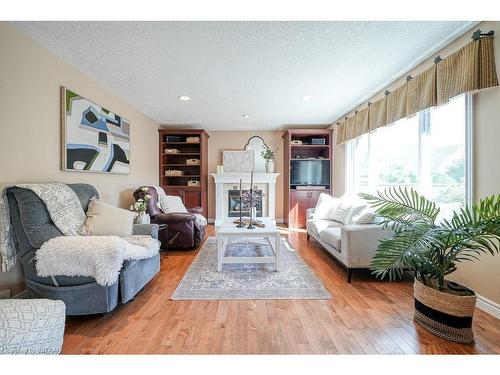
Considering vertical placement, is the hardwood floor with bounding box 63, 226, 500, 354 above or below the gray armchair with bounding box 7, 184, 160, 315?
below

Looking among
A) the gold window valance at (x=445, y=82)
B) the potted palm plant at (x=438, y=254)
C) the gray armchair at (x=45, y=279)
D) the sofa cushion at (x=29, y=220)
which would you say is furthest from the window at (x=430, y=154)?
the sofa cushion at (x=29, y=220)

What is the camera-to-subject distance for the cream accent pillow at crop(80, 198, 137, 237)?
1.99 meters

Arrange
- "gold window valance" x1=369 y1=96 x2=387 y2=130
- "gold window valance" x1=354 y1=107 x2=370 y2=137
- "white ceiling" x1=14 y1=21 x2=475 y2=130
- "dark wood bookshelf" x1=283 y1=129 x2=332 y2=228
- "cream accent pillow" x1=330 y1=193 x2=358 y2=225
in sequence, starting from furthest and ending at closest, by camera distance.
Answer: "dark wood bookshelf" x1=283 y1=129 x2=332 y2=228
"gold window valance" x1=354 y1=107 x2=370 y2=137
"cream accent pillow" x1=330 y1=193 x2=358 y2=225
"gold window valance" x1=369 y1=96 x2=387 y2=130
"white ceiling" x1=14 y1=21 x2=475 y2=130

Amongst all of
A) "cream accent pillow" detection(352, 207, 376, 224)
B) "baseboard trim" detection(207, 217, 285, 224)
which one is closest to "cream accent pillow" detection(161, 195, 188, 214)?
"baseboard trim" detection(207, 217, 285, 224)

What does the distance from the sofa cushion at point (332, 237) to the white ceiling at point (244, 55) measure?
191 centimetres

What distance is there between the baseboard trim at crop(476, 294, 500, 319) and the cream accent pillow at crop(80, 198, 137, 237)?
312cm

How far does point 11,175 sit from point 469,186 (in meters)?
3.88

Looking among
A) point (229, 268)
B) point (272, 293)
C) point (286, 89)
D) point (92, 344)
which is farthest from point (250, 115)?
point (92, 344)

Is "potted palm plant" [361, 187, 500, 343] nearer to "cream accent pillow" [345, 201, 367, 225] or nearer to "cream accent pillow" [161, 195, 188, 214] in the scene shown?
"cream accent pillow" [345, 201, 367, 225]

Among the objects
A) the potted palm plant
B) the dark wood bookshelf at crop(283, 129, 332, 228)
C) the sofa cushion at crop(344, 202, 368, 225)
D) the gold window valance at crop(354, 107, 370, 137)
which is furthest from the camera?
the dark wood bookshelf at crop(283, 129, 332, 228)

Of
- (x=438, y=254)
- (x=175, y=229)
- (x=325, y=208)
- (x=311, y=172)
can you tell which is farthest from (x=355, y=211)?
(x=175, y=229)

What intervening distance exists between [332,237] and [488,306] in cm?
130

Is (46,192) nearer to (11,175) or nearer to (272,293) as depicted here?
(11,175)

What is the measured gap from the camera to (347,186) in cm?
414
